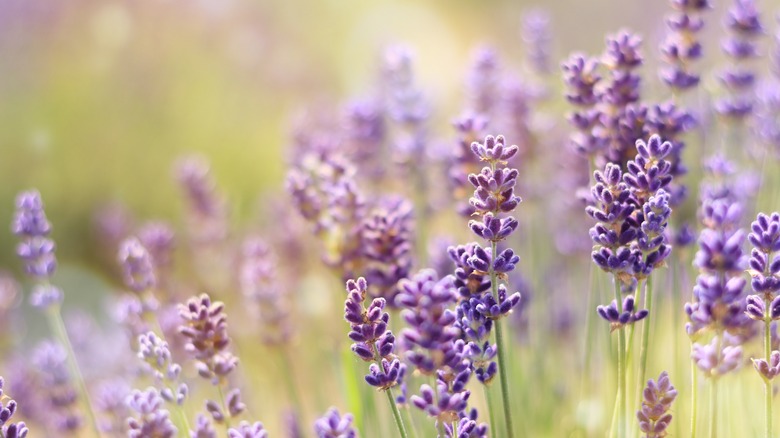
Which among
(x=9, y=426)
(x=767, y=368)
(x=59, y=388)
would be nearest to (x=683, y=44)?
(x=767, y=368)

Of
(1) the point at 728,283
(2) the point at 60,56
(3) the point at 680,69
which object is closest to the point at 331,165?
(3) the point at 680,69

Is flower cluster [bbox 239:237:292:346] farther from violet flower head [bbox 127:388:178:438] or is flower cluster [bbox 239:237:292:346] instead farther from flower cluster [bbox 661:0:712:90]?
flower cluster [bbox 661:0:712:90]

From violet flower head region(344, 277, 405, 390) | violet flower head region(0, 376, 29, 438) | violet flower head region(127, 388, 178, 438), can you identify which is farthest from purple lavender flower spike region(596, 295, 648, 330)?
violet flower head region(0, 376, 29, 438)

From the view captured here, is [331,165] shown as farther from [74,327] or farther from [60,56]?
[60,56]

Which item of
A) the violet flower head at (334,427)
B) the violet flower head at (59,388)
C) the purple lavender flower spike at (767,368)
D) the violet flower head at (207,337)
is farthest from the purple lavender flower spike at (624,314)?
the violet flower head at (59,388)

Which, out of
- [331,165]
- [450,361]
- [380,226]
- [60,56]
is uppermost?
[60,56]

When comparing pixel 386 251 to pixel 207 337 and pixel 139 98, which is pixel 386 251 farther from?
pixel 139 98
